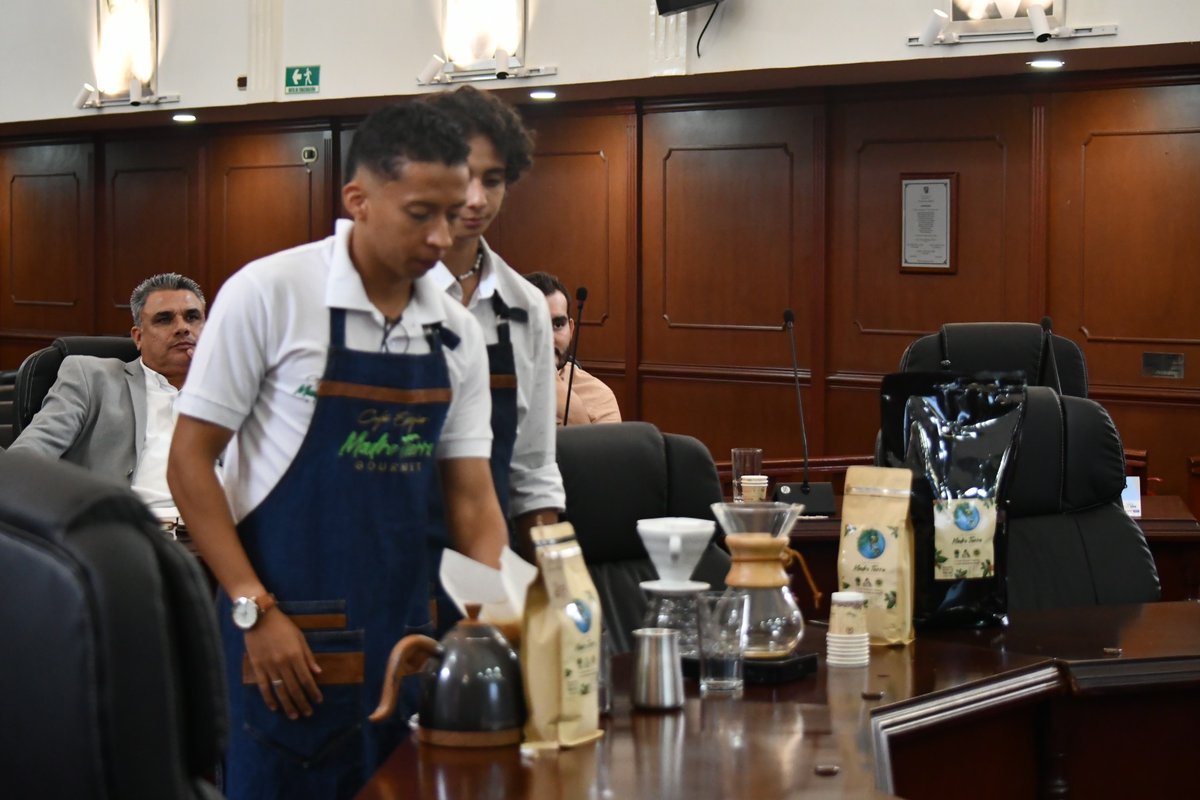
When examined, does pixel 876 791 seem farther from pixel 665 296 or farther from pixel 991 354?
pixel 665 296

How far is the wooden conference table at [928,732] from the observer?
5.04ft

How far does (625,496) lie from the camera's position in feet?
8.89

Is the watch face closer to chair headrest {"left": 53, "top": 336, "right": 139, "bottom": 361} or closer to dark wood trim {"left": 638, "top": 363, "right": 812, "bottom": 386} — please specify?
chair headrest {"left": 53, "top": 336, "right": 139, "bottom": 361}

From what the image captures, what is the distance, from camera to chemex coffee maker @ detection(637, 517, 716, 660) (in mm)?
1827

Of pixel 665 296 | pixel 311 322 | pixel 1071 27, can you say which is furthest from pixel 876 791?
pixel 665 296

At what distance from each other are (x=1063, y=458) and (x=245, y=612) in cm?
191

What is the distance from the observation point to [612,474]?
2691mm

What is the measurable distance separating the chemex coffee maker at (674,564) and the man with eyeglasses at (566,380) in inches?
93.8

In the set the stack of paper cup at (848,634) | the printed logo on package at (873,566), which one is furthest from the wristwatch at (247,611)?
the printed logo on package at (873,566)

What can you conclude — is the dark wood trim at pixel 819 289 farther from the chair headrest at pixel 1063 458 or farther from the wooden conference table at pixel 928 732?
the wooden conference table at pixel 928 732

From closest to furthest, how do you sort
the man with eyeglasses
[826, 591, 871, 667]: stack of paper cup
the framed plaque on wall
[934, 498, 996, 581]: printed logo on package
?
[826, 591, 871, 667]: stack of paper cup, [934, 498, 996, 581]: printed logo on package, the man with eyeglasses, the framed plaque on wall

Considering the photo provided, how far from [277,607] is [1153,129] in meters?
5.89

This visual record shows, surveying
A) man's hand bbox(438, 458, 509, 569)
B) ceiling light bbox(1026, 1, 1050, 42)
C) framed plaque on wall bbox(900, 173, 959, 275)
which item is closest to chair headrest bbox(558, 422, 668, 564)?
man's hand bbox(438, 458, 509, 569)

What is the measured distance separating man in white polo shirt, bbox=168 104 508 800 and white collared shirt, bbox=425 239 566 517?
1.13 ft
